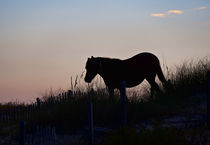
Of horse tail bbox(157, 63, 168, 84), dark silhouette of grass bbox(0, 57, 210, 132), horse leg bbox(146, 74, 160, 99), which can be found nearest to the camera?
dark silhouette of grass bbox(0, 57, 210, 132)

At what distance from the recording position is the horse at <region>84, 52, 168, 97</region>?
12.0 meters

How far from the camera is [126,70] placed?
12.5 metres

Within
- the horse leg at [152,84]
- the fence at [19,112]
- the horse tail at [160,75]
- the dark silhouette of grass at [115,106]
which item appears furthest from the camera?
the fence at [19,112]

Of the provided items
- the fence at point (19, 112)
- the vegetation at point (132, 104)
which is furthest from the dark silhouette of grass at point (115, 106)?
the fence at point (19, 112)

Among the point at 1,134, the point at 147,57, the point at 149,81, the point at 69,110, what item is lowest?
the point at 1,134

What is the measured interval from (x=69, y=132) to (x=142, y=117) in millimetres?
2249

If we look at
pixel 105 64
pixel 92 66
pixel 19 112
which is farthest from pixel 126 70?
pixel 19 112

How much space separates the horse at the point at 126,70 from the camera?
12.0 metres

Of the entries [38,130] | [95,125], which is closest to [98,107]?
[95,125]

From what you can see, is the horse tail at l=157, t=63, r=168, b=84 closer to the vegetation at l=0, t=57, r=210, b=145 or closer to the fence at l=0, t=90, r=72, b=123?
the vegetation at l=0, t=57, r=210, b=145

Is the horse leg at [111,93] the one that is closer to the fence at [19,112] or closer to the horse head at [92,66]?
the horse head at [92,66]

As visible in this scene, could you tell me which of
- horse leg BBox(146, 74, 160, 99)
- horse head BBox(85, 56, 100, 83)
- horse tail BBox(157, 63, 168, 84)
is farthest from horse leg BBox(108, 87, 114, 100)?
horse tail BBox(157, 63, 168, 84)

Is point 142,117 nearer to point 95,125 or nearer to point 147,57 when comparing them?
point 95,125

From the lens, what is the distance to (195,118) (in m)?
10.3
